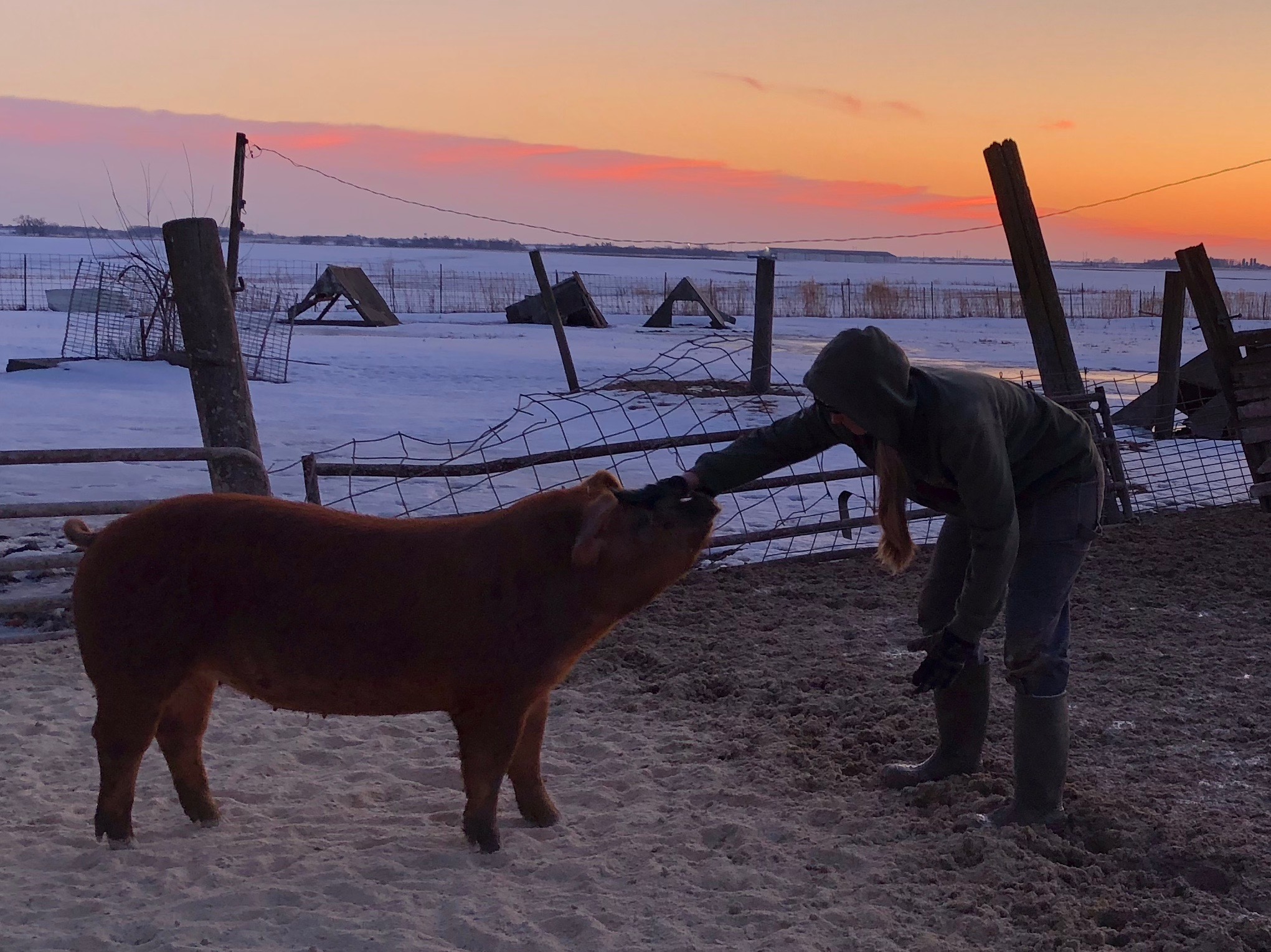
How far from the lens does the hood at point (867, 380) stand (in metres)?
3.44

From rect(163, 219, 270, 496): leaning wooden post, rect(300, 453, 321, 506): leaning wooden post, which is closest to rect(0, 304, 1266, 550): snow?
rect(300, 453, 321, 506): leaning wooden post

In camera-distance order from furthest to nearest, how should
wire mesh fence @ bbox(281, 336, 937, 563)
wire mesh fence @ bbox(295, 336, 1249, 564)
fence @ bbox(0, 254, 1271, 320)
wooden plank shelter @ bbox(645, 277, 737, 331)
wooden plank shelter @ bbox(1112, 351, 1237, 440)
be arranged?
fence @ bbox(0, 254, 1271, 320), wooden plank shelter @ bbox(645, 277, 737, 331), wooden plank shelter @ bbox(1112, 351, 1237, 440), wire mesh fence @ bbox(281, 336, 937, 563), wire mesh fence @ bbox(295, 336, 1249, 564)

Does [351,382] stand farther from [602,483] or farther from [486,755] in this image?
[486,755]

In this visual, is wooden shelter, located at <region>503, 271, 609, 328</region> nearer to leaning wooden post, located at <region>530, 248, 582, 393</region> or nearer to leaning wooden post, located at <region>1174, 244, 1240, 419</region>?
leaning wooden post, located at <region>530, 248, 582, 393</region>

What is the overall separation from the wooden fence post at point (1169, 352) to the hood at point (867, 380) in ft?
27.0

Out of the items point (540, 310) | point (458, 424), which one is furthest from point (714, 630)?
point (540, 310)

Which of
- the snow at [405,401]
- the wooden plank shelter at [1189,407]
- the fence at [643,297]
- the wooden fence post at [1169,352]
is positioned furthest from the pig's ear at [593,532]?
the fence at [643,297]

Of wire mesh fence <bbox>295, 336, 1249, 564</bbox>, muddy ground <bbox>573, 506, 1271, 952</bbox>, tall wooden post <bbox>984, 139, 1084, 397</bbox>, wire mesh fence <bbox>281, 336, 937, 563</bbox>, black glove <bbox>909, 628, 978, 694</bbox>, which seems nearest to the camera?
muddy ground <bbox>573, 506, 1271, 952</bbox>

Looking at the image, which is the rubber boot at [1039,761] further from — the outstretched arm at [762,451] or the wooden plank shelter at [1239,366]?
the wooden plank shelter at [1239,366]

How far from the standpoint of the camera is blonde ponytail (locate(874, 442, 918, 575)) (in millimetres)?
3625

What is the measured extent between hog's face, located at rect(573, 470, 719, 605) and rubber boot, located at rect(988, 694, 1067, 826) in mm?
1297

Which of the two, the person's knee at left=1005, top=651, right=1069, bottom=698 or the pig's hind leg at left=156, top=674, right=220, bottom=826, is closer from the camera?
the person's knee at left=1005, top=651, right=1069, bottom=698

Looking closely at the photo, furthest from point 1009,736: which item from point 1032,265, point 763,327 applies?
point 763,327

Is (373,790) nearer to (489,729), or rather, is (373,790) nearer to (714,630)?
(489,729)
